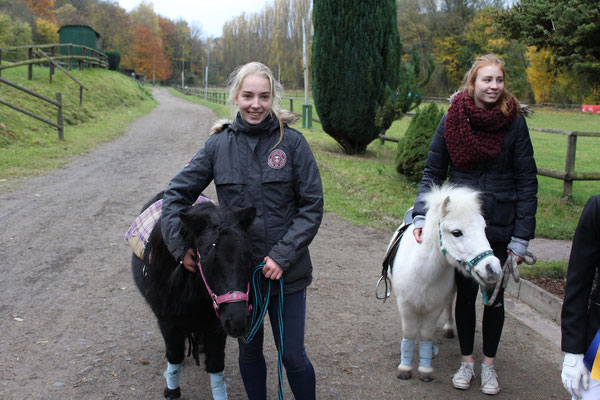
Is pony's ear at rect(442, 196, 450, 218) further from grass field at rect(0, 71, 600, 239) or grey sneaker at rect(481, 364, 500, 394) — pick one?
grass field at rect(0, 71, 600, 239)

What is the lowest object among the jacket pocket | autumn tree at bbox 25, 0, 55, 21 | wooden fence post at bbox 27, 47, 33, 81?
the jacket pocket

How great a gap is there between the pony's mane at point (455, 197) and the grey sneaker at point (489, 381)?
4.21ft

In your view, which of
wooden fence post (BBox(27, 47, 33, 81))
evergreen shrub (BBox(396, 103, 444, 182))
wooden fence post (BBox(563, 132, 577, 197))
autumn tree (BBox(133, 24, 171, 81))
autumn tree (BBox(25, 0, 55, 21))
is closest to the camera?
wooden fence post (BBox(563, 132, 577, 197))

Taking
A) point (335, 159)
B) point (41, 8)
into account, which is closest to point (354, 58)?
point (335, 159)

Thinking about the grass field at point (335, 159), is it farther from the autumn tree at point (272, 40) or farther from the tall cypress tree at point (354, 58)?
the autumn tree at point (272, 40)

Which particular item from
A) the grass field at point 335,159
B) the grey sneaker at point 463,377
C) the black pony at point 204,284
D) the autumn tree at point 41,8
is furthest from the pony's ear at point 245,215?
the autumn tree at point 41,8

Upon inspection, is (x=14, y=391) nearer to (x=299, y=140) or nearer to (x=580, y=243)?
(x=299, y=140)

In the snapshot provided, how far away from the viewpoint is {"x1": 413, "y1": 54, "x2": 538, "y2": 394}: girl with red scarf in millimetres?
3107

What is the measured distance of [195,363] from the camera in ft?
12.3

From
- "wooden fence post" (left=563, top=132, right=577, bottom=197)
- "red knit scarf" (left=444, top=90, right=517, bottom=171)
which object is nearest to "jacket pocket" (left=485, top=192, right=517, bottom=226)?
"red knit scarf" (left=444, top=90, right=517, bottom=171)

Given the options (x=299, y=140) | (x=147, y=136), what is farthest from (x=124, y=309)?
(x=147, y=136)

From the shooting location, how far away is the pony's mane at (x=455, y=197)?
2883mm

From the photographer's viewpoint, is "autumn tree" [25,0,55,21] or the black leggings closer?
the black leggings

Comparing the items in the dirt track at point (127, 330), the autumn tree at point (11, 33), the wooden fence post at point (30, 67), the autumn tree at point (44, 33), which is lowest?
the dirt track at point (127, 330)
